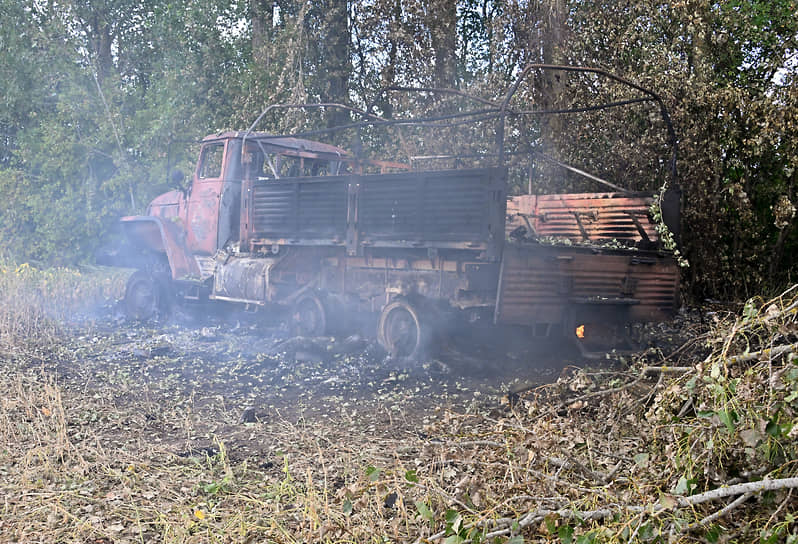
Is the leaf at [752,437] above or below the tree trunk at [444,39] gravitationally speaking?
below

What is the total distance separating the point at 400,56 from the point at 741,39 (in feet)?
23.7

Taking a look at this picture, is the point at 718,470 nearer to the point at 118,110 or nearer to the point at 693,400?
the point at 693,400

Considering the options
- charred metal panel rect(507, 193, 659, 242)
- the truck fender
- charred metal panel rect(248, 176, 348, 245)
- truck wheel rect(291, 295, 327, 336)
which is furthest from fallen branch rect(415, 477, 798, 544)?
the truck fender

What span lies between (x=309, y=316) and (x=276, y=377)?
85.7 inches

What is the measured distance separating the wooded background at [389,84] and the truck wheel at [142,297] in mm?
1928

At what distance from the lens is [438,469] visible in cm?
411

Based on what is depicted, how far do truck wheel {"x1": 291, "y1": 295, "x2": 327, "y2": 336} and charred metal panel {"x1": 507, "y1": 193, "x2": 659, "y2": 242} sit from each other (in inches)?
108

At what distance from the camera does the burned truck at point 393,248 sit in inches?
280

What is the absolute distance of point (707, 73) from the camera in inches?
432

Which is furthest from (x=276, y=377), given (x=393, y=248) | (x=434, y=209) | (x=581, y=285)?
(x=581, y=285)

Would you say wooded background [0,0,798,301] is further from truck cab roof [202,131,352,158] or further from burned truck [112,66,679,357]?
burned truck [112,66,679,357]

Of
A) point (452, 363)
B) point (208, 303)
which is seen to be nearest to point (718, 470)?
point (452, 363)

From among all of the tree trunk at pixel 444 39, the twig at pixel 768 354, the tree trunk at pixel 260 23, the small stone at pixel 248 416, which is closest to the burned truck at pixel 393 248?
the small stone at pixel 248 416

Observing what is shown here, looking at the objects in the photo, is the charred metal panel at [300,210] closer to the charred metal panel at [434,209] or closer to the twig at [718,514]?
the charred metal panel at [434,209]
